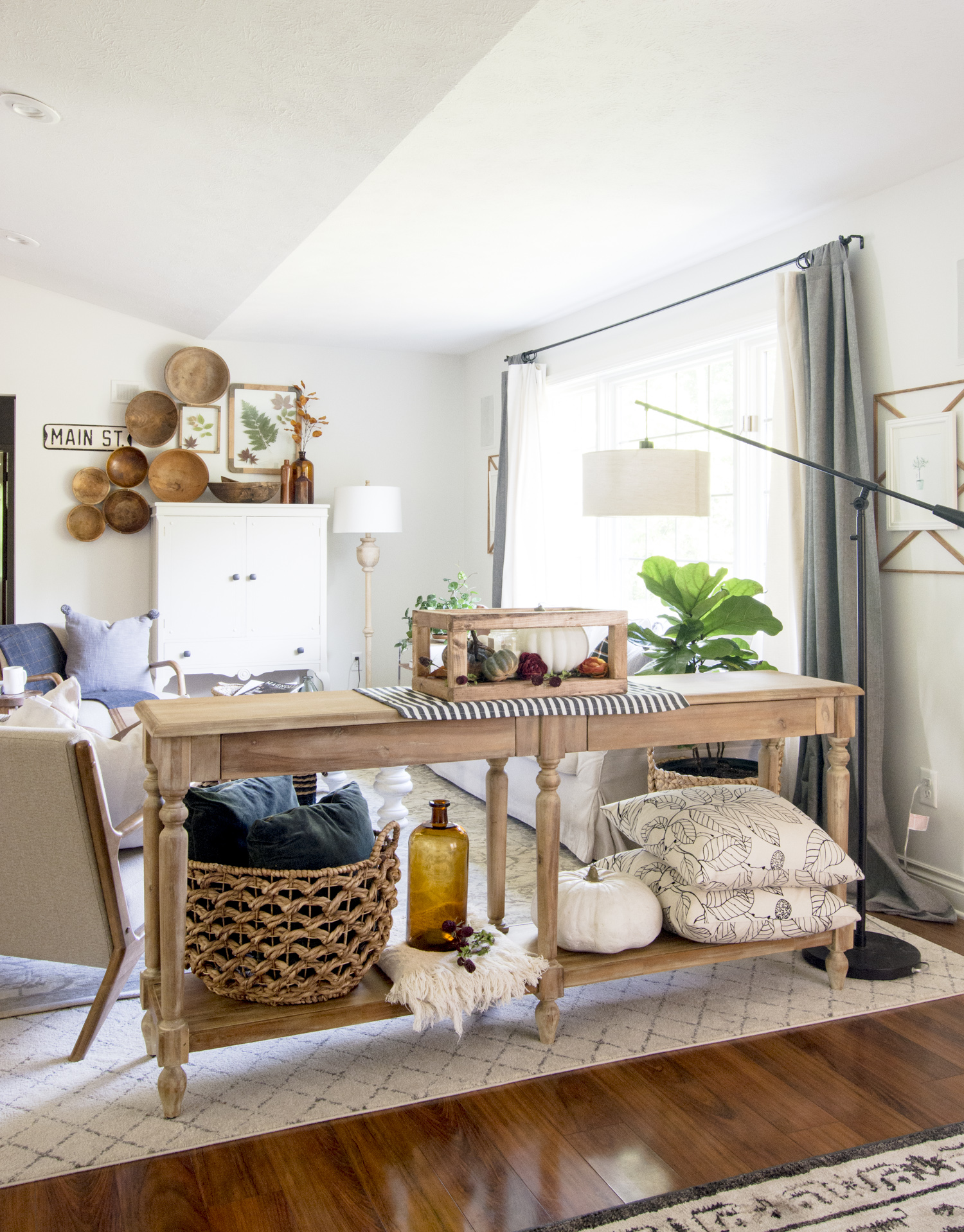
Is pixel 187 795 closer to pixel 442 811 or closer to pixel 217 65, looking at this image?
pixel 442 811

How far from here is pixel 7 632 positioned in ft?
17.2

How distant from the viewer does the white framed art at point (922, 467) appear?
327 cm

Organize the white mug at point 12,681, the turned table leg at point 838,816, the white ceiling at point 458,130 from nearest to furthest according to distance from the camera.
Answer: the white ceiling at point 458,130
the turned table leg at point 838,816
the white mug at point 12,681

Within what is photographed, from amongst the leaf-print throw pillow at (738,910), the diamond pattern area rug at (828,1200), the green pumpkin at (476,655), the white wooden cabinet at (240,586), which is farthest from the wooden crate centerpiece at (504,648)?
the white wooden cabinet at (240,586)

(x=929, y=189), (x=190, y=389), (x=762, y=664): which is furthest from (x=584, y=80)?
(x=190, y=389)

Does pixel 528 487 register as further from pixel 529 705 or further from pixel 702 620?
pixel 529 705

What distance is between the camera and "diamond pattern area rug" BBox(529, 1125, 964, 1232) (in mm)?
1713

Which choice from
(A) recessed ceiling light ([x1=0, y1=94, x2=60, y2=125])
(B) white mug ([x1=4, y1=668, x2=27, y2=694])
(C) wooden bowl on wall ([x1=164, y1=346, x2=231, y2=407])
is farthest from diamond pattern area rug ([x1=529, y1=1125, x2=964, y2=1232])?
(C) wooden bowl on wall ([x1=164, y1=346, x2=231, y2=407])

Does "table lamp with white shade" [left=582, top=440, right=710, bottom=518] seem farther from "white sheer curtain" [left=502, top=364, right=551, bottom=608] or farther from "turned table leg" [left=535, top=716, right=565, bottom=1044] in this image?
"white sheer curtain" [left=502, top=364, right=551, bottom=608]

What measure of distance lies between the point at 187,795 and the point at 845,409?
8.51 ft

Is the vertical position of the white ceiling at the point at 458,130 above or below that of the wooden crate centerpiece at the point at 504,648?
above

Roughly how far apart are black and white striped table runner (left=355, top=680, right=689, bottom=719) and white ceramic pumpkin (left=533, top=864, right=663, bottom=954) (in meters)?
0.47

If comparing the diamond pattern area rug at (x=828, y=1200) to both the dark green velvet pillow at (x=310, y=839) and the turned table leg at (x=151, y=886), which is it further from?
the turned table leg at (x=151, y=886)

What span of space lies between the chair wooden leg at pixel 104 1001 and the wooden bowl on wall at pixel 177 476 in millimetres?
4050
